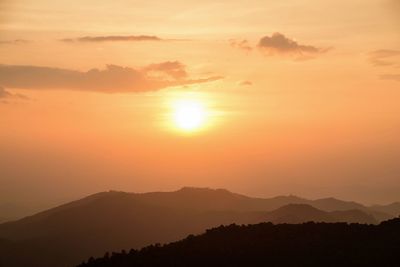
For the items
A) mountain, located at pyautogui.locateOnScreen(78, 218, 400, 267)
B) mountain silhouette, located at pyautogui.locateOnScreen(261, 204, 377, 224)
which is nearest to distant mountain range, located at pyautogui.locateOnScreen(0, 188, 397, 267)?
mountain silhouette, located at pyautogui.locateOnScreen(261, 204, 377, 224)

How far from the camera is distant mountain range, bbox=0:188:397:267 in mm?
82025

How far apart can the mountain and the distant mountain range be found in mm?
49238

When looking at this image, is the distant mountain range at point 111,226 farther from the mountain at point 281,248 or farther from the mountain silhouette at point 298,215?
the mountain at point 281,248

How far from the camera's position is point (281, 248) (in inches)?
1257

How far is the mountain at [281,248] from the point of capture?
1156 inches

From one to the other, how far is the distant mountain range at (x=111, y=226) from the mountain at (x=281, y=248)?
4924 cm

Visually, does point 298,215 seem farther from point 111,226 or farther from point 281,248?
point 281,248

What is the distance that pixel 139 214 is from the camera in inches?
4183

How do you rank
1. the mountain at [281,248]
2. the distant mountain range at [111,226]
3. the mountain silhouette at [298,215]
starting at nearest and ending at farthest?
the mountain at [281,248]
the distant mountain range at [111,226]
the mountain silhouette at [298,215]

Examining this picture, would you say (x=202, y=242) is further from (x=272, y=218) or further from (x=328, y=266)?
(x=272, y=218)

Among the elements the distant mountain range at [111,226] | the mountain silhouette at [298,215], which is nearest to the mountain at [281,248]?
the distant mountain range at [111,226]

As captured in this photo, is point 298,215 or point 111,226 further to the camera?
point 111,226

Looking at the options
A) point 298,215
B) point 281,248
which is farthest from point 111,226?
point 281,248

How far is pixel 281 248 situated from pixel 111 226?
71.8 m
